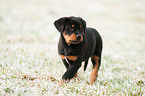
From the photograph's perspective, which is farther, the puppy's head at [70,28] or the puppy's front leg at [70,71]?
the puppy's front leg at [70,71]

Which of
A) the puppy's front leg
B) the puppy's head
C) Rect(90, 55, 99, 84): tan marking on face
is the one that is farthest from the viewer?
Rect(90, 55, 99, 84): tan marking on face

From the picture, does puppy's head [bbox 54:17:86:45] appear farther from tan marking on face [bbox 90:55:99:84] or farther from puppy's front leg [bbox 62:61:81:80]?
tan marking on face [bbox 90:55:99:84]

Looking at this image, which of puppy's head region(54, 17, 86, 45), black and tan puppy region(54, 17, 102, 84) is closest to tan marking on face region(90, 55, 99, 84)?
black and tan puppy region(54, 17, 102, 84)

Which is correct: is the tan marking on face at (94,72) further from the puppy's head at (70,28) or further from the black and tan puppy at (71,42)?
the puppy's head at (70,28)

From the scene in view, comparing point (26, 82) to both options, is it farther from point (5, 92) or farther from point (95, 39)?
point (95, 39)

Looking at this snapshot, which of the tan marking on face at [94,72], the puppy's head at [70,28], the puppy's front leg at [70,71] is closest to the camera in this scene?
the puppy's head at [70,28]

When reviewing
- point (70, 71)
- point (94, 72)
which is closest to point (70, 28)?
point (70, 71)

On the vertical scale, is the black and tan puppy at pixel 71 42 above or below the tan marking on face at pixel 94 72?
above

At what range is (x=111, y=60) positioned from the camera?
7.68 meters

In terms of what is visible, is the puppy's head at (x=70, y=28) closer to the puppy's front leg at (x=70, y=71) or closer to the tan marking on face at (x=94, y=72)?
the puppy's front leg at (x=70, y=71)

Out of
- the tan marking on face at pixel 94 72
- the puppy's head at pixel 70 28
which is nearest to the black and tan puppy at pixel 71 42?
the puppy's head at pixel 70 28

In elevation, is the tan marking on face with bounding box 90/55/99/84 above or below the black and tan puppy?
below

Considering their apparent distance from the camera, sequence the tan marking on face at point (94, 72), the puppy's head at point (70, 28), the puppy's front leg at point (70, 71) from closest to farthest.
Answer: the puppy's head at point (70, 28) → the puppy's front leg at point (70, 71) → the tan marking on face at point (94, 72)

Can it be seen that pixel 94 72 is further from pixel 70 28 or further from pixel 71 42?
pixel 70 28
